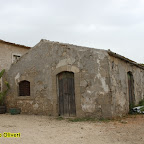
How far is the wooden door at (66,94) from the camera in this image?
8641 mm

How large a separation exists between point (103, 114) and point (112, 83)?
1274mm

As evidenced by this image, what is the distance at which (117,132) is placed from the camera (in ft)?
18.9

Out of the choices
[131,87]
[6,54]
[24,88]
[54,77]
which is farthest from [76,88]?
[6,54]

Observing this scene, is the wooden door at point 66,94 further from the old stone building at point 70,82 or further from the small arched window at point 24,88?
the small arched window at point 24,88

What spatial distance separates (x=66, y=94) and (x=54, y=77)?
958mm

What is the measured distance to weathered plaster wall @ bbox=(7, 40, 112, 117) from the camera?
7980 millimetres

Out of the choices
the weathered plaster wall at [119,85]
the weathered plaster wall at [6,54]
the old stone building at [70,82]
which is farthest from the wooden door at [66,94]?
the weathered plaster wall at [6,54]

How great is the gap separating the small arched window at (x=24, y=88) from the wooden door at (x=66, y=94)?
2170mm

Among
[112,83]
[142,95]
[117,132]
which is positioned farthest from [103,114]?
[142,95]

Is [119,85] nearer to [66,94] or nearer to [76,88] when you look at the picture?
[76,88]

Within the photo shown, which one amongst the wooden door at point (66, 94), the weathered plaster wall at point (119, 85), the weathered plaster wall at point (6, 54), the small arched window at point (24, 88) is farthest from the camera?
the weathered plaster wall at point (6, 54)

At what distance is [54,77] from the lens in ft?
29.9

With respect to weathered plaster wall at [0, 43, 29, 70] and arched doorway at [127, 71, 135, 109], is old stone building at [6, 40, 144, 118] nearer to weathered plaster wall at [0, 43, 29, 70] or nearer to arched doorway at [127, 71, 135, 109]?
arched doorway at [127, 71, 135, 109]

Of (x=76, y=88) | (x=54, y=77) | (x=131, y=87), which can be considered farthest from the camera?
(x=131, y=87)
